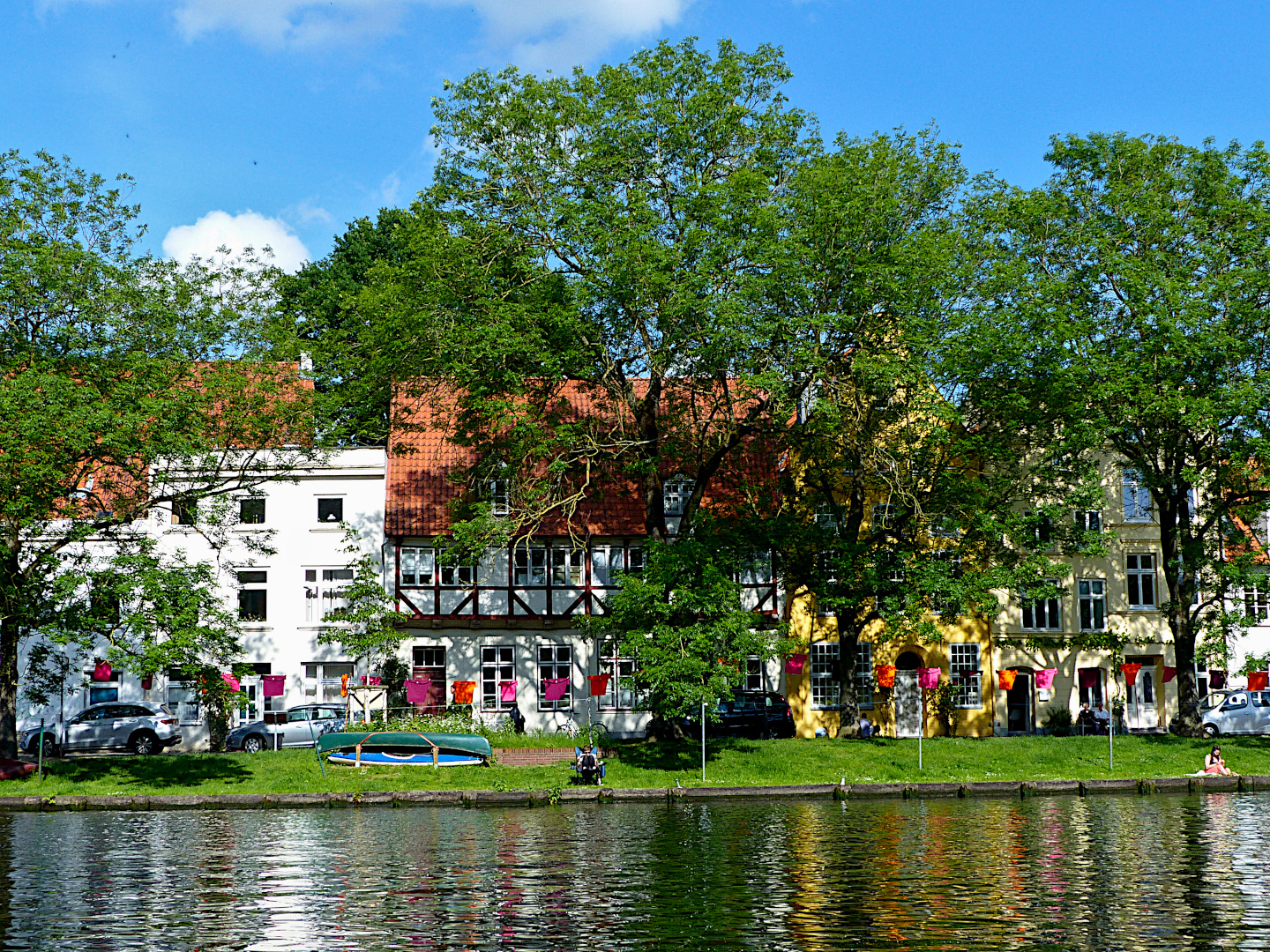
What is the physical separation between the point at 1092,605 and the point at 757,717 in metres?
16.1

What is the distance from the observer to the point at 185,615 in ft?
116

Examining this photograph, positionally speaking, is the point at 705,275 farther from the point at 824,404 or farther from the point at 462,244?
the point at 462,244

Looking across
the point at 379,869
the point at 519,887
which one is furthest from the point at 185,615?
the point at 519,887

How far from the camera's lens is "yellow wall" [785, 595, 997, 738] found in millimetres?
49781

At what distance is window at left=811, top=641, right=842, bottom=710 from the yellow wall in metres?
0.22

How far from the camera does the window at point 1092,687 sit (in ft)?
168

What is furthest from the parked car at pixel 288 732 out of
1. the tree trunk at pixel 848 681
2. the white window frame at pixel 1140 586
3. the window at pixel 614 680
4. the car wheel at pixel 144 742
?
the white window frame at pixel 1140 586

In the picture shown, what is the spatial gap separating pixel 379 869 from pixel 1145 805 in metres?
20.0

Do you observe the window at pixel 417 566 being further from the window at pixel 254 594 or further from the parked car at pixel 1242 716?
the parked car at pixel 1242 716

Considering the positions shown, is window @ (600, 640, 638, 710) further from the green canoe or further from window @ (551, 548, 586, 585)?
the green canoe

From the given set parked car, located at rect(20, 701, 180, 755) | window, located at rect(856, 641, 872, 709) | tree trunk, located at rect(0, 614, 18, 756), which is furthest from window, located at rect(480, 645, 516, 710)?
tree trunk, located at rect(0, 614, 18, 756)

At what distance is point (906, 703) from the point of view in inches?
1991

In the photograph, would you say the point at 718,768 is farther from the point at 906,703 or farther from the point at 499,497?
the point at 906,703

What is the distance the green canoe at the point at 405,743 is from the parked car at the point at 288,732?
16.7 feet
